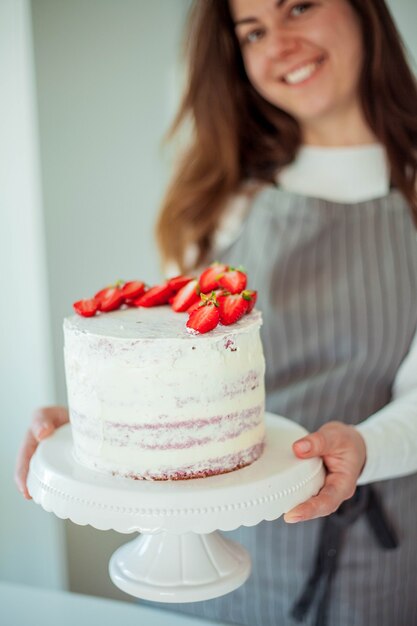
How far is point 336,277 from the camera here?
5.44 feet

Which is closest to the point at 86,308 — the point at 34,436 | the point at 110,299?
the point at 110,299

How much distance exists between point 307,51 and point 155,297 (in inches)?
28.2

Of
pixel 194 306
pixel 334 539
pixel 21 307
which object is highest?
pixel 194 306

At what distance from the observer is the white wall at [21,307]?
6.49ft

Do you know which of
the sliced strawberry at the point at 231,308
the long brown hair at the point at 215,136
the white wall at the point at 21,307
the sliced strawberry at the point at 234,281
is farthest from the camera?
the white wall at the point at 21,307

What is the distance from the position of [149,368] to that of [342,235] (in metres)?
0.75

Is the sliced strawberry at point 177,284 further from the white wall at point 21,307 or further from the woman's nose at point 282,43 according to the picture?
the white wall at point 21,307

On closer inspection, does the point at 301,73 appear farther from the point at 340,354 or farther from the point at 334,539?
the point at 334,539

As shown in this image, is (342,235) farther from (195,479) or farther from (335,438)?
(195,479)

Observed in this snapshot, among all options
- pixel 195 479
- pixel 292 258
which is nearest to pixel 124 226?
pixel 292 258

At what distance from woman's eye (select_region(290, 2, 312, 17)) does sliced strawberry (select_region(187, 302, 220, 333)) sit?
2.79 feet

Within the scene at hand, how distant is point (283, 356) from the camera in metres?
1.70

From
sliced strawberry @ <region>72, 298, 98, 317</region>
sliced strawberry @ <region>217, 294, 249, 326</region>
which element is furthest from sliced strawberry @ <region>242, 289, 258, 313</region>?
sliced strawberry @ <region>72, 298, 98, 317</region>


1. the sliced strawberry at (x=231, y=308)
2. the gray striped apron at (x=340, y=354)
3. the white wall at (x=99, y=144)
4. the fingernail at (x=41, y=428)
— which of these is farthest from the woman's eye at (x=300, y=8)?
the fingernail at (x=41, y=428)
